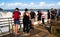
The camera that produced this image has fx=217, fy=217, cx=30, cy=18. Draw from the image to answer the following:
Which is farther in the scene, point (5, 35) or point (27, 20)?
point (27, 20)

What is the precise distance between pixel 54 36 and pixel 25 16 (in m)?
2.38

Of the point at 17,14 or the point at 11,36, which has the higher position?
the point at 17,14

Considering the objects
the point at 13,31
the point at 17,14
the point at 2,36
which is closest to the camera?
the point at 2,36

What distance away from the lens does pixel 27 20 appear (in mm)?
14086

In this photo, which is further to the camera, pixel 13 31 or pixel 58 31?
pixel 13 31

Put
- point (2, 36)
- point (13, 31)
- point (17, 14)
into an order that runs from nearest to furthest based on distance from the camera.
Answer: point (2, 36)
point (17, 14)
point (13, 31)

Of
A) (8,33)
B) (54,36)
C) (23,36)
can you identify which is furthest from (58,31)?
(8,33)

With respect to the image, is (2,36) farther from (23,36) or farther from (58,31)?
(58,31)

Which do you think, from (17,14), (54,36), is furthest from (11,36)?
(54,36)

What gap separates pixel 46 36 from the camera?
44.5 ft

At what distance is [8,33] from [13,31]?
0.93 m

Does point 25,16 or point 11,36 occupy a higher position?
point 25,16

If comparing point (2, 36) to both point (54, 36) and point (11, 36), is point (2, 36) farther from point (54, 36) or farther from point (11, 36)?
point (54, 36)

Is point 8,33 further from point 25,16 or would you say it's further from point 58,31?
point 58,31
